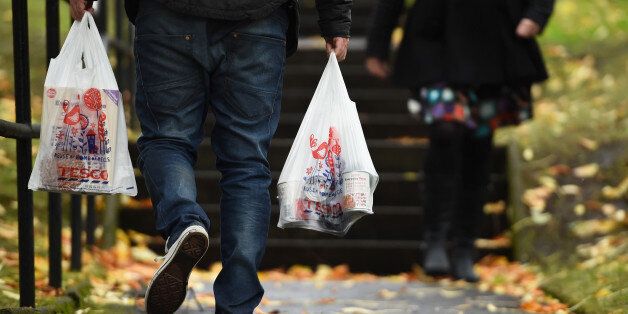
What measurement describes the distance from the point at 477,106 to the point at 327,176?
1909 millimetres

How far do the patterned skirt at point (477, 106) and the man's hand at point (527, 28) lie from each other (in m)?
0.31

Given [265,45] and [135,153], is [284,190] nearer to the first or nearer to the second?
[265,45]

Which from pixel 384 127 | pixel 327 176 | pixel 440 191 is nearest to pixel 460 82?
pixel 440 191

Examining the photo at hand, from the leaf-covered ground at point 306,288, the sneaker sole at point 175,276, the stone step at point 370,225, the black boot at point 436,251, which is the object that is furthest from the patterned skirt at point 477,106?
the sneaker sole at point 175,276

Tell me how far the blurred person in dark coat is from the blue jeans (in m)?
1.92

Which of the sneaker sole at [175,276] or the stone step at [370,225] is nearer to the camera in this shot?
the sneaker sole at [175,276]

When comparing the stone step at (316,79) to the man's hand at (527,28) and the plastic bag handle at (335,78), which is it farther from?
the plastic bag handle at (335,78)

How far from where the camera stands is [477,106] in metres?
4.79

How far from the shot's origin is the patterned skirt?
15.5 ft

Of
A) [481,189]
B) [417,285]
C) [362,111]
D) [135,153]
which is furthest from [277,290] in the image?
[362,111]

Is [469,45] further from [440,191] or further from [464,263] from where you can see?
[464,263]

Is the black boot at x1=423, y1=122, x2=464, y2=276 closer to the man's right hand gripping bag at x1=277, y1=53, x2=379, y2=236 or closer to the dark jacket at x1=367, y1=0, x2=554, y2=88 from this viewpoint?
the dark jacket at x1=367, y1=0, x2=554, y2=88

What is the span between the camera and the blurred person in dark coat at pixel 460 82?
15.3 feet

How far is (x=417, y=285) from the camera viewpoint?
4.75 meters
